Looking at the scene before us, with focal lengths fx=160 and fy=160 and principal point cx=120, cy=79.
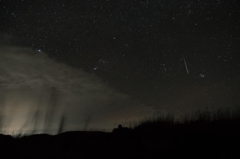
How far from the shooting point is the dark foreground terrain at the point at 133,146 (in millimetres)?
4176

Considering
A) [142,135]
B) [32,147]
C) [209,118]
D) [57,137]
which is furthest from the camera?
[209,118]

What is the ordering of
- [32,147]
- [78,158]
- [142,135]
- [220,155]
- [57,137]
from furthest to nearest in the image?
[57,137]
[142,135]
[32,147]
[78,158]
[220,155]

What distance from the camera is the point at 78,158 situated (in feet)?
14.7

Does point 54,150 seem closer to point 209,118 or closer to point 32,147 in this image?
point 32,147

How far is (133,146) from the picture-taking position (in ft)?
16.2

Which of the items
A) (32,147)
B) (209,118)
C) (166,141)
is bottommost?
(32,147)

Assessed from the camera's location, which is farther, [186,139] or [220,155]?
[186,139]

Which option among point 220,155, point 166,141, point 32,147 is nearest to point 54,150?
point 32,147

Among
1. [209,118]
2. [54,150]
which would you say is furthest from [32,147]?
[209,118]

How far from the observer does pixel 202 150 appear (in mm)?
4180

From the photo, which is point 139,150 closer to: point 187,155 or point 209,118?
point 187,155

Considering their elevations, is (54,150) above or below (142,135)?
below

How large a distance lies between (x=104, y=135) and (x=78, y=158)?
1830mm

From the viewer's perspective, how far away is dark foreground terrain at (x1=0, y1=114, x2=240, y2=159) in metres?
4.18
